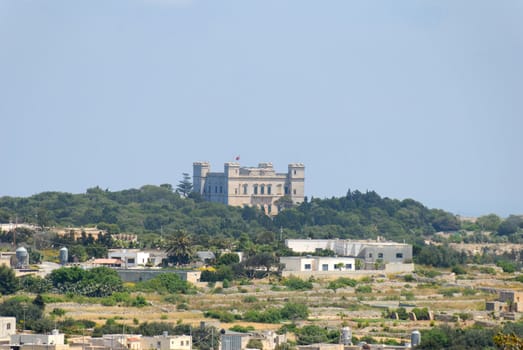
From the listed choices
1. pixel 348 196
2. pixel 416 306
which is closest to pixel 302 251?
pixel 416 306

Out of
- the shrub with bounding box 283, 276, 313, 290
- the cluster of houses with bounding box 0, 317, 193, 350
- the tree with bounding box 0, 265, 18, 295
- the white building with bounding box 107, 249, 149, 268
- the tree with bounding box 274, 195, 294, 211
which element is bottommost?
the cluster of houses with bounding box 0, 317, 193, 350

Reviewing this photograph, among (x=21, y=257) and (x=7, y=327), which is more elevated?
(x=21, y=257)

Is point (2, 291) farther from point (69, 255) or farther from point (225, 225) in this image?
point (225, 225)

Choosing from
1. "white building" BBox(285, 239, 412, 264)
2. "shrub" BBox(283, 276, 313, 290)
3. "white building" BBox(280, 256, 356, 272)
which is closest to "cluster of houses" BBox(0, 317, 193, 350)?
"shrub" BBox(283, 276, 313, 290)

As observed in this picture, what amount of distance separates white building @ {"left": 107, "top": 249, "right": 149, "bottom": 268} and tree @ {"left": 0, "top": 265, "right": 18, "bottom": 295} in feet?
44.6

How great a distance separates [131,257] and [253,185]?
57.4 m

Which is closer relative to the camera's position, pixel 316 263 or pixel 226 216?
pixel 316 263

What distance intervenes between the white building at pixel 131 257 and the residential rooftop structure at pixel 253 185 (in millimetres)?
53099

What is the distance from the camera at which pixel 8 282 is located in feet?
272

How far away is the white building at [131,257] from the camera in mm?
97188

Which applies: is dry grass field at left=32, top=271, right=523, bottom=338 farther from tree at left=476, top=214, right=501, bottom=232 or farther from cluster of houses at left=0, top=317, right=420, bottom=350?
tree at left=476, top=214, right=501, bottom=232

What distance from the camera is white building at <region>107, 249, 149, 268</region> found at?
97188 mm

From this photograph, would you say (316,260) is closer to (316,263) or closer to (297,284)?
(316,263)

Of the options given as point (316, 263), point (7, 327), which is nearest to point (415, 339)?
point (7, 327)
